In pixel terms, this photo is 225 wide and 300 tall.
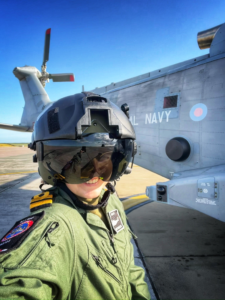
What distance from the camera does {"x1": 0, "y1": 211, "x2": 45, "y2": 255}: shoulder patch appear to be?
0.66 meters

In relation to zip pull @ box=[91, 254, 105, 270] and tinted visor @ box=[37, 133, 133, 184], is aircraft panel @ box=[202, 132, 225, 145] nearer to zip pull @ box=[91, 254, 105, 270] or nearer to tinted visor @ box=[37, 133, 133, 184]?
tinted visor @ box=[37, 133, 133, 184]

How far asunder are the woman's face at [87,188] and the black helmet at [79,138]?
38 millimetres

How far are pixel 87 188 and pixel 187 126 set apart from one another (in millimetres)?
2712

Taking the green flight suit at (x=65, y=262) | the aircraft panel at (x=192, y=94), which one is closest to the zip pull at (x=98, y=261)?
the green flight suit at (x=65, y=262)

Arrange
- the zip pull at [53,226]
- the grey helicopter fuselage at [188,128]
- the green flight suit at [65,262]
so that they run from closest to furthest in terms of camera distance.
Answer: the green flight suit at [65,262]
the zip pull at [53,226]
the grey helicopter fuselage at [188,128]

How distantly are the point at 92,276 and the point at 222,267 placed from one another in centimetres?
235

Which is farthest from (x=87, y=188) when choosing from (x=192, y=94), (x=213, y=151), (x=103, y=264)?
(x=192, y=94)

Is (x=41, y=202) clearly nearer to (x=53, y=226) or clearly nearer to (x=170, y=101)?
(x=53, y=226)

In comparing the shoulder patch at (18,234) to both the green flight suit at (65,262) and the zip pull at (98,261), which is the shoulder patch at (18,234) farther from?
the zip pull at (98,261)

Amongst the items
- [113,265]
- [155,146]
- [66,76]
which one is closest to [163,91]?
[155,146]

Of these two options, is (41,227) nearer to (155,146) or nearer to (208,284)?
(208,284)

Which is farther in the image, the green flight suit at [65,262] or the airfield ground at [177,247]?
the airfield ground at [177,247]

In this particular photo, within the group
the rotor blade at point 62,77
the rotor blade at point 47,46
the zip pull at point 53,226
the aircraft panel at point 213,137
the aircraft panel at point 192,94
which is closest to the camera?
the zip pull at point 53,226

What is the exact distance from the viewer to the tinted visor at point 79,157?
3.85ft
